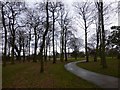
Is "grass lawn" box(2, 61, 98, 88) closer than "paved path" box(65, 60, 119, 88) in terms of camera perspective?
A: No

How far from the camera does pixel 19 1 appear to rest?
3244cm

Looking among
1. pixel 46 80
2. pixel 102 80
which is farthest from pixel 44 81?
pixel 102 80

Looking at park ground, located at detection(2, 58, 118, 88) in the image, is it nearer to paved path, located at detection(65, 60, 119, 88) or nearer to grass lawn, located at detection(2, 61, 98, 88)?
grass lawn, located at detection(2, 61, 98, 88)

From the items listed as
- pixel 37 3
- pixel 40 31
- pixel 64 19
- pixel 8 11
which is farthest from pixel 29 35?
pixel 37 3

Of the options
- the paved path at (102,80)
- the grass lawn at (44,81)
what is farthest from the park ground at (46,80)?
the paved path at (102,80)

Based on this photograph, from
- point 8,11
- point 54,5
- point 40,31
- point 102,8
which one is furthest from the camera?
point 40,31

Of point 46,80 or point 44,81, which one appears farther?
point 46,80

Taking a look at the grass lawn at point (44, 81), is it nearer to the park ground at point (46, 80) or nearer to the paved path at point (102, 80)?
the park ground at point (46, 80)

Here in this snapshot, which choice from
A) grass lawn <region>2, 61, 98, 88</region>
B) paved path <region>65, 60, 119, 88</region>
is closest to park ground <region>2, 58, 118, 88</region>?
grass lawn <region>2, 61, 98, 88</region>

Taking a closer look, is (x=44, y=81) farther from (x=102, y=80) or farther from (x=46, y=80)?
(x=102, y=80)

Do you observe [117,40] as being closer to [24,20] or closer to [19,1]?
[24,20]

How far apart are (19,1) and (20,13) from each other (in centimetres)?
396

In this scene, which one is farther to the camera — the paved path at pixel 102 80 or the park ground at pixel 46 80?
the park ground at pixel 46 80

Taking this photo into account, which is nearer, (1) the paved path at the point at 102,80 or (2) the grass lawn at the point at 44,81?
(1) the paved path at the point at 102,80
